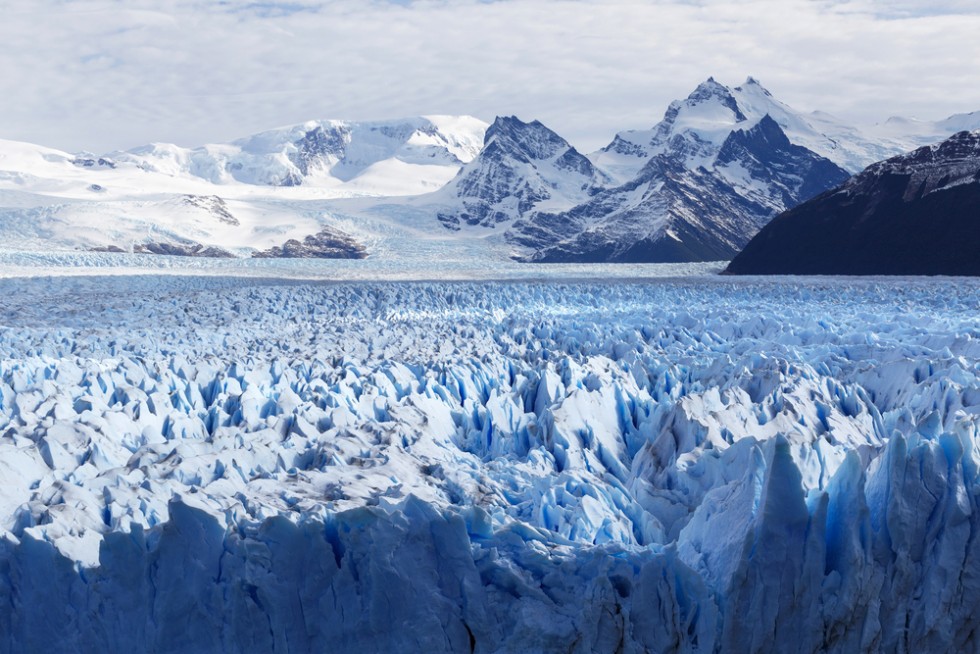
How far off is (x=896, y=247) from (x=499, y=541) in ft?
95.2

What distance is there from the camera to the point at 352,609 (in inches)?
208

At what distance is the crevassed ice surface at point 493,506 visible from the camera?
204 inches

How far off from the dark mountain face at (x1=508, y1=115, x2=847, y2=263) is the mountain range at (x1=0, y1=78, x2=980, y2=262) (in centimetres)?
20

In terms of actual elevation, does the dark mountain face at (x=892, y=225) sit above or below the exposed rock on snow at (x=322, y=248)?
above

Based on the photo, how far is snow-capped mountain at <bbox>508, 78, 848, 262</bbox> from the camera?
236 ft

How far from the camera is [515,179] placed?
103m

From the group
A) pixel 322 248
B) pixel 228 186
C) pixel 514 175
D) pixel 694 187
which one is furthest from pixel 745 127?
pixel 228 186

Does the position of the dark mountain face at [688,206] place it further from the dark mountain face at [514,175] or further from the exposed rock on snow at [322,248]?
the exposed rock on snow at [322,248]

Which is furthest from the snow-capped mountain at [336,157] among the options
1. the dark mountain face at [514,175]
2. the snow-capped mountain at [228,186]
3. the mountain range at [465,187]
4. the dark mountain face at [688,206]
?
the dark mountain face at [688,206]

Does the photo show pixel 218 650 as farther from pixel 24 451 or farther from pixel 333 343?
pixel 333 343

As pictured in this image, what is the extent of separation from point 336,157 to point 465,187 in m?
74.2

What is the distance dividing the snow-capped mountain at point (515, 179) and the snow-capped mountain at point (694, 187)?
7.04 m

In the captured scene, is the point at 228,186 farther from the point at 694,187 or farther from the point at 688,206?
the point at 688,206

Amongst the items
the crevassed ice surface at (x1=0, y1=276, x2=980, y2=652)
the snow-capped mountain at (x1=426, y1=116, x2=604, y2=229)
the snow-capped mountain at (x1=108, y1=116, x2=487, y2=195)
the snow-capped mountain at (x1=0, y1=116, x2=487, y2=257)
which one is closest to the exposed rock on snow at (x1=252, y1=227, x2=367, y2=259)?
the snow-capped mountain at (x1=0, y1=116, x2=487, y2=257)
